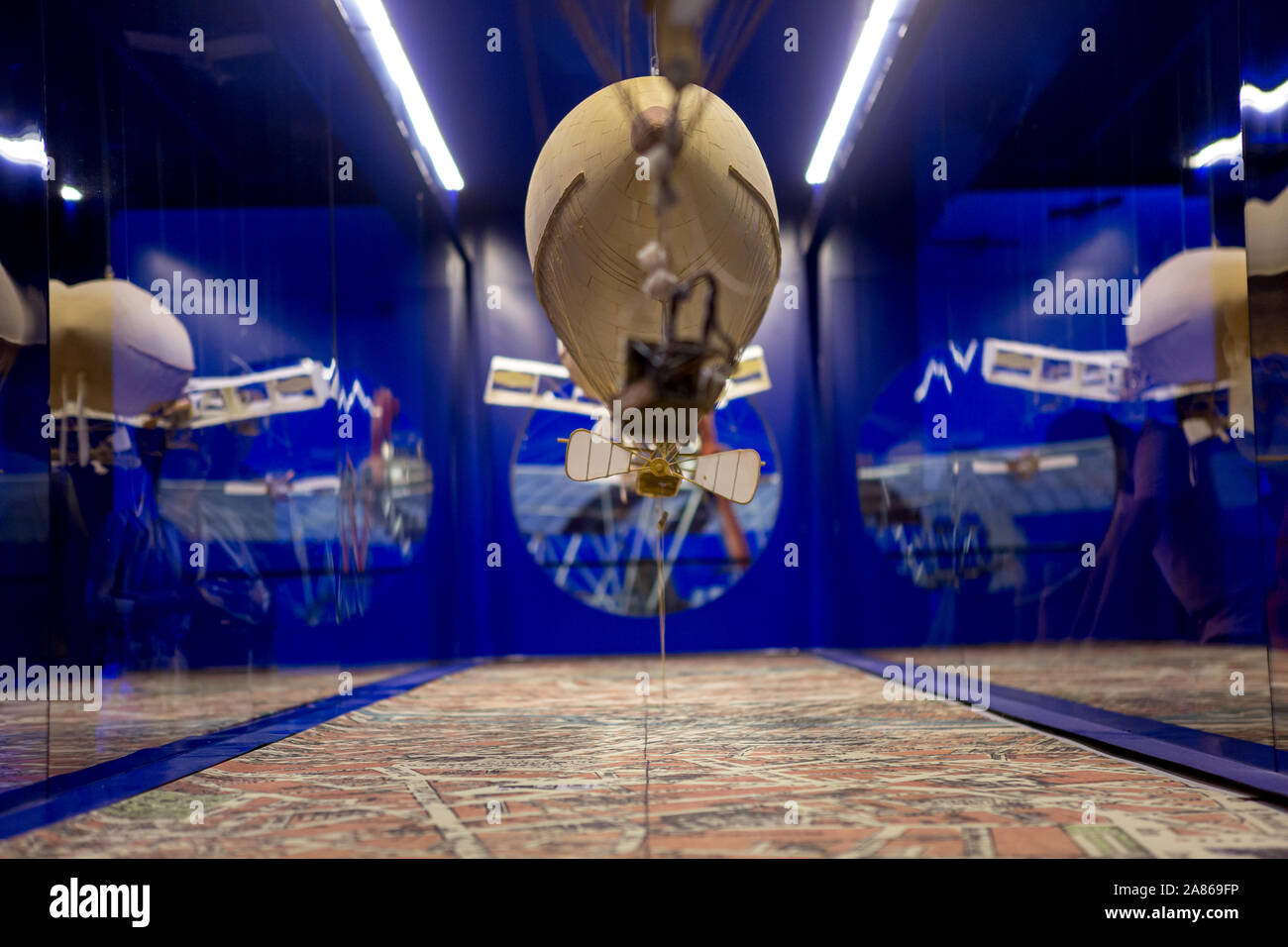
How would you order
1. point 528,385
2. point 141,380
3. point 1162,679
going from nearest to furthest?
point 141,380 → point 1162,679 → point 528,385

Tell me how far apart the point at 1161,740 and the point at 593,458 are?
270 cm

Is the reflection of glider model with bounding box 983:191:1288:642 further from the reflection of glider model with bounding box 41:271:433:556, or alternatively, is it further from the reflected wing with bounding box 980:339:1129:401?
the reflection of glider model with bounding box 41:271:433:556

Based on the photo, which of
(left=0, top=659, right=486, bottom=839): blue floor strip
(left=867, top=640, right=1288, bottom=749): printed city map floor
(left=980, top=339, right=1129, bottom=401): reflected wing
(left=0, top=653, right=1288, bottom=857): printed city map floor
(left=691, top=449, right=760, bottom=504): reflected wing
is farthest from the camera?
(left=691, top=449, right=760, bottom=504): reflected wing

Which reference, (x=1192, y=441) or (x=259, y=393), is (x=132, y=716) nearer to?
(x=259, y=393)

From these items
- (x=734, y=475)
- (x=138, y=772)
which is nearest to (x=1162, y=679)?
(x=734, y=475)

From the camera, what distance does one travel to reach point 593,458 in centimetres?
445

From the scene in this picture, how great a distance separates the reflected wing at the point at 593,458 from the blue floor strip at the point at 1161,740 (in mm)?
2211

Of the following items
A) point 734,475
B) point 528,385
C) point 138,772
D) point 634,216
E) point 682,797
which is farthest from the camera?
point 528,385

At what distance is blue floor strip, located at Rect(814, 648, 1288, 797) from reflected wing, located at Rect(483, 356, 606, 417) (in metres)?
6.53

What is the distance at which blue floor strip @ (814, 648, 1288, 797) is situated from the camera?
262cm

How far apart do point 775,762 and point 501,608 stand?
7.45m

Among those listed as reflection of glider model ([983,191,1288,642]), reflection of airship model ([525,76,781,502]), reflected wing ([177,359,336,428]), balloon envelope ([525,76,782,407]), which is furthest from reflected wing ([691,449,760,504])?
reflected wing ([177,359,336,428])

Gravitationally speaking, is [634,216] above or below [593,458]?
above
